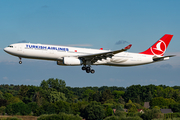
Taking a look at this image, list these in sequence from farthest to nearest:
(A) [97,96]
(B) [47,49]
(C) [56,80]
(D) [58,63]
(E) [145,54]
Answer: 1. (A) [97,96]
2. (C) [56,80]
3. (E) [145,54]
4. (D) [58,63]
5. (B) [47,49]

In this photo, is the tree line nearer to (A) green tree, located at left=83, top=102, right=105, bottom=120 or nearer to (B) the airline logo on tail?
(A) green tree, located at left=83, top=102, right=105, bottom=120

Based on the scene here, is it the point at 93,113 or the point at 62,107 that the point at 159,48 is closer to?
the point at 93,113

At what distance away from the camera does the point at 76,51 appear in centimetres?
5122

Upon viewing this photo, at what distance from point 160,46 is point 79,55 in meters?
20.8

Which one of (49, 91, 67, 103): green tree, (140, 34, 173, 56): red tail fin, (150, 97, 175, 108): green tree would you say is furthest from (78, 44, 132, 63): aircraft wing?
(150, 97, 175, 108): green tree

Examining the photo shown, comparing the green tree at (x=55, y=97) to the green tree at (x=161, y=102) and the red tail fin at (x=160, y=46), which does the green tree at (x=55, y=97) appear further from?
the red tail fin at (x=160, y=46)

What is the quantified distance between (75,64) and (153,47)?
20.4 metres

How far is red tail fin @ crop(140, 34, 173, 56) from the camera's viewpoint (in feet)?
196

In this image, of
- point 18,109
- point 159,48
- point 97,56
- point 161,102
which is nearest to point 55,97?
point 18,109

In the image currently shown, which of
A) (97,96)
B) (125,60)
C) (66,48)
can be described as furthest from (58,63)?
(97,96)

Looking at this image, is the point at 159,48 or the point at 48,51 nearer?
the point at 48,51

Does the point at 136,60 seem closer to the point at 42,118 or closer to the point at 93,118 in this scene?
the point at 42,118

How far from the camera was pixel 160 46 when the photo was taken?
60750 mm

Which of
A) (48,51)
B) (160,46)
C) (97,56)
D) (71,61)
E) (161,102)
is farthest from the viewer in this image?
(161,102)
